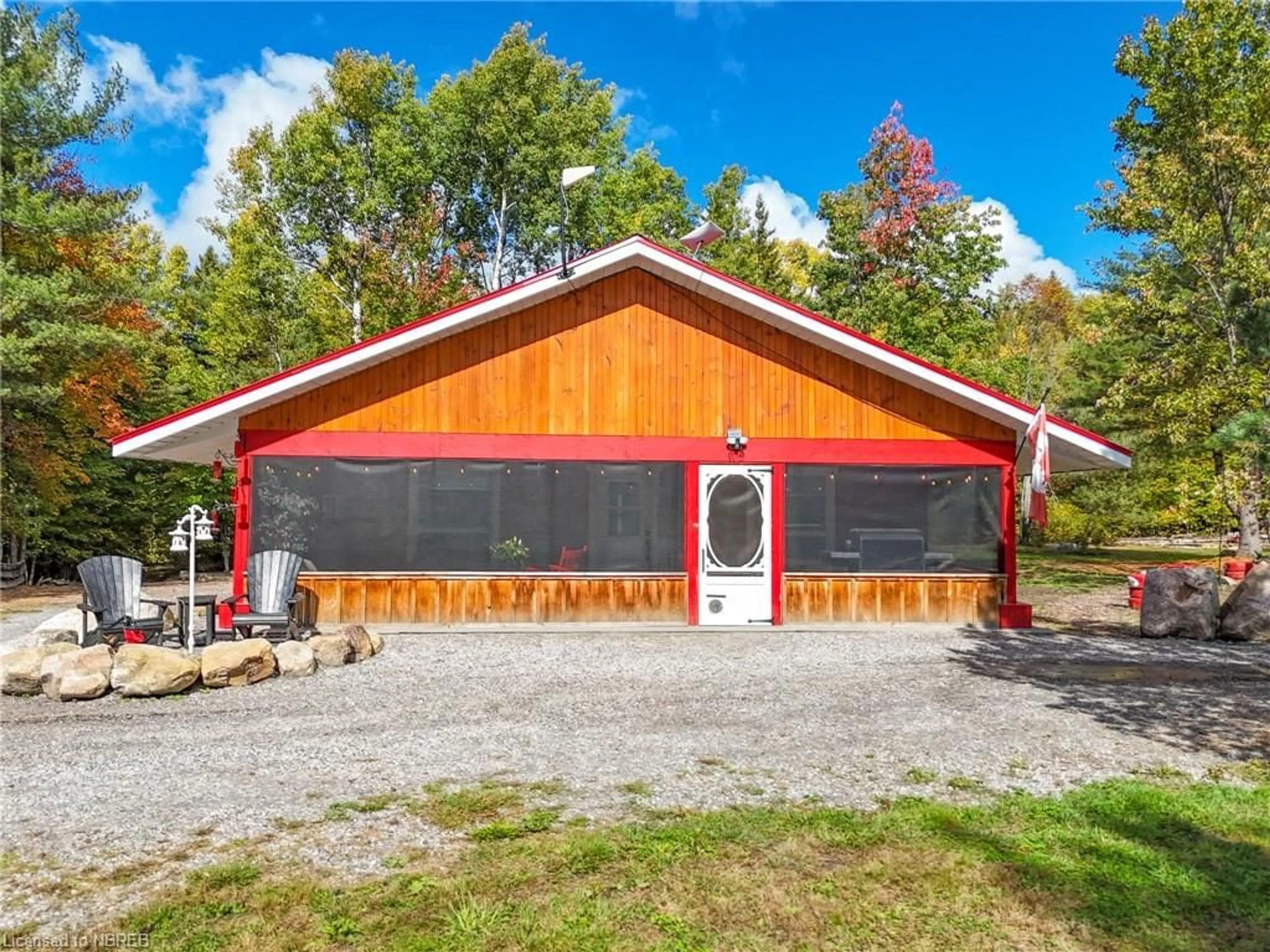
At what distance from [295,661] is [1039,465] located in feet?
27.9

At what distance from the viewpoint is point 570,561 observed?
1110cm

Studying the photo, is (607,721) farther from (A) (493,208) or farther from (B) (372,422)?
(A) (493,208)

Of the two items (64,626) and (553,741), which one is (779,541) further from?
(64,626)

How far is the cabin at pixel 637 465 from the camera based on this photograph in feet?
35.3

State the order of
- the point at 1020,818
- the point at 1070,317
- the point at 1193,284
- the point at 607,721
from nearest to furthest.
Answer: the point at 1020,818 < the point at 607,721 < the point at 1193,284 < the point at 1070,317

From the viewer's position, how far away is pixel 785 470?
37.3 feet

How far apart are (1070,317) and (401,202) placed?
37.0 meters

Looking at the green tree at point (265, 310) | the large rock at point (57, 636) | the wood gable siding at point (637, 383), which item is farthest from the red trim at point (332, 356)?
the green tree at point (265, 310)

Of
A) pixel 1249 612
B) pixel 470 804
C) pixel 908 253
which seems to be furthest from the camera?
pixel 908 253

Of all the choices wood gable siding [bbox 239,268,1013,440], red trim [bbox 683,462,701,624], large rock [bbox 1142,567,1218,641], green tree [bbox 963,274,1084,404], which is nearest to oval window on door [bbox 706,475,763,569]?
red trim [bbox 683,462,701,624]

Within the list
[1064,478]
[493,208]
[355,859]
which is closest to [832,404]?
[355,859]

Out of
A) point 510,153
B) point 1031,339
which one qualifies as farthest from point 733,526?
point 1031,339

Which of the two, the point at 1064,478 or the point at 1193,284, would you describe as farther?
the point at 1064,478

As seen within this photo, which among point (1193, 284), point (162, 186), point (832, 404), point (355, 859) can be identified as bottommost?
point (355, 859)
